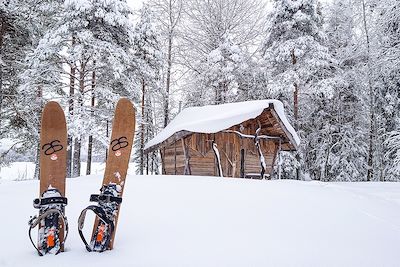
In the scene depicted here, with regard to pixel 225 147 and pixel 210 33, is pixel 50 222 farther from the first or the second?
pixel 210 33

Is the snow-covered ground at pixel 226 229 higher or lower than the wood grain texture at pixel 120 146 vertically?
lower

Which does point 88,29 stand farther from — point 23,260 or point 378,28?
point 23,260

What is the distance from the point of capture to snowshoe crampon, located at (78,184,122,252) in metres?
2.82

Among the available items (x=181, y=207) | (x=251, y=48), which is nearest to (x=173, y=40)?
(x=251, y=48)

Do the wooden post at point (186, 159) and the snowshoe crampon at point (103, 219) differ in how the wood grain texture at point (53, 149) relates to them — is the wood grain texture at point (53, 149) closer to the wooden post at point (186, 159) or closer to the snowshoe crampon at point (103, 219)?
the snowshoe crampon at point (103, 219)

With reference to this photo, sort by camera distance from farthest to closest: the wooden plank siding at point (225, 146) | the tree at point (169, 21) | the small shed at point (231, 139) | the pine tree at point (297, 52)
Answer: the tree at point (169, 21) < the pine tree at point (297, 52) < the wooden plank siding at point (225, 146) < the small shed at point (231, 139)

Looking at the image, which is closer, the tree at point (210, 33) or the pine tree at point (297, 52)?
the pine tree at point (297, 52)

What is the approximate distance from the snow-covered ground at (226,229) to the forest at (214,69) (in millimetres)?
7648

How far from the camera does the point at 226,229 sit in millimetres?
3566

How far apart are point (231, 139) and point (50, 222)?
1115 cm

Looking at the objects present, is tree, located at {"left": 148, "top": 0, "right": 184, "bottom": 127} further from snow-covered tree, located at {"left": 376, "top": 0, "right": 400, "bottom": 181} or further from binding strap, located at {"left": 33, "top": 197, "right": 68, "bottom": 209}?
binding strap, located at {"left": 33, "top": 197, "right": 68, "bottom": 209}

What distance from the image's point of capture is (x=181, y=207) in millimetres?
4387

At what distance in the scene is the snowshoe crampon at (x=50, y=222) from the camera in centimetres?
279

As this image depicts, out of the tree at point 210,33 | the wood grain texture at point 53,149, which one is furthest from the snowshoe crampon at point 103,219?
the tree at point 210,33
